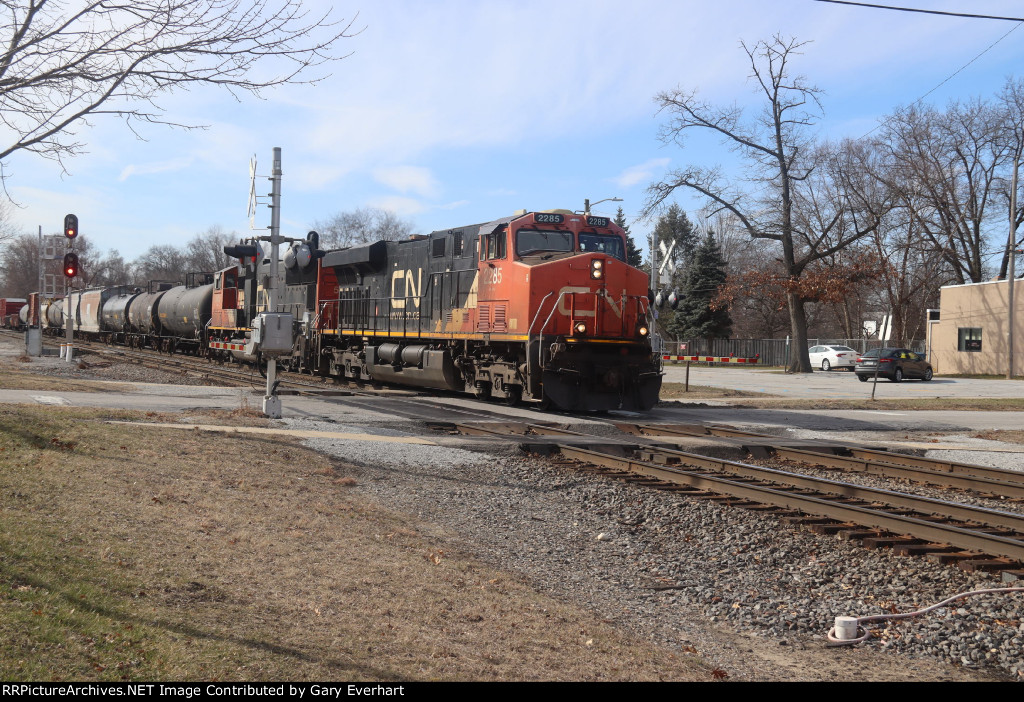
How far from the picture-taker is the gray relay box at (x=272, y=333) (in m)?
13.5

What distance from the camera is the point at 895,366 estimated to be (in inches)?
1448

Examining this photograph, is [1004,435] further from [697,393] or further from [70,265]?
[70,265]

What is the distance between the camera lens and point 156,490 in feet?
24.4

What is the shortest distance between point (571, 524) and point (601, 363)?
8338 mm

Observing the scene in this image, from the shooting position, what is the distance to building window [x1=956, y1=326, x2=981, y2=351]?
42875mm

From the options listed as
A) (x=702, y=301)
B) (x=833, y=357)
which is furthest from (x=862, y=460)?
(x=702, y=301)

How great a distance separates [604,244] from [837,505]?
10.2m

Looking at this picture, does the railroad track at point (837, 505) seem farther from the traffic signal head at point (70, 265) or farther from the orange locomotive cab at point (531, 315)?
the traffic signal head at point (70, 265)

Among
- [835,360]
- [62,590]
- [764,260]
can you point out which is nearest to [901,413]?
[62,590]

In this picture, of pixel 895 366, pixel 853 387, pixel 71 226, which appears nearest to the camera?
pixel 71 226

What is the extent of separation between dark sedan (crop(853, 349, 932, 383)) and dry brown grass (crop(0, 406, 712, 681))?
33.3m

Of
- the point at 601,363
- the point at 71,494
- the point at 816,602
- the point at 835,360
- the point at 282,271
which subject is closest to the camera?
the point at 816,602

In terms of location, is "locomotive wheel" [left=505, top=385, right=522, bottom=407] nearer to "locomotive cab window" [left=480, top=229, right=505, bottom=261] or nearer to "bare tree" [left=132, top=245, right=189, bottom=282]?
"locomotive cab window" [left=480, top=229, right=505, bottom=261]

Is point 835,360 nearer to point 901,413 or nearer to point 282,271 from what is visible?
point 901,413
